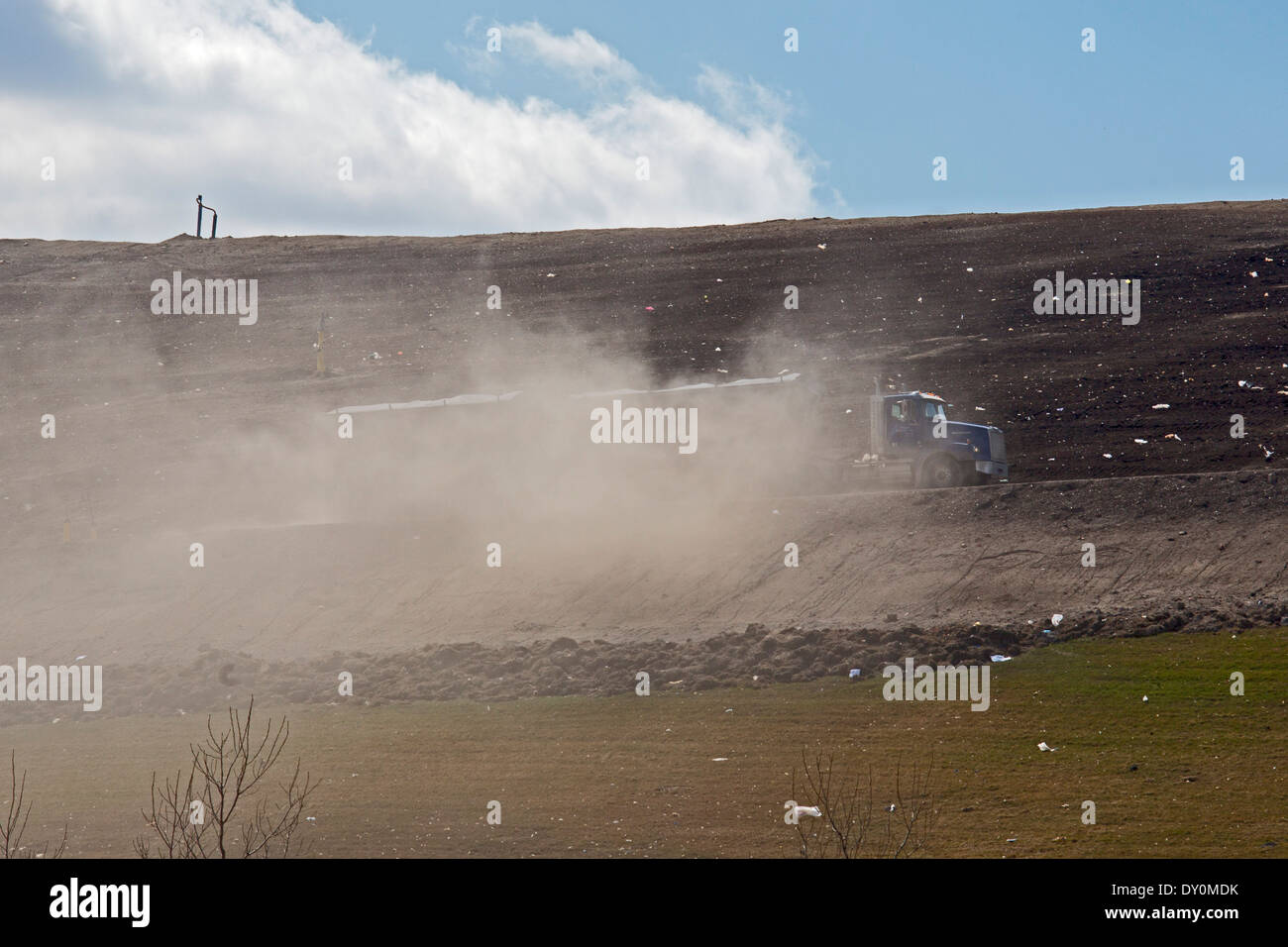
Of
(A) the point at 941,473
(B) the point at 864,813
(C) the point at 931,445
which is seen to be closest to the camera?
(B) the point at 864,813

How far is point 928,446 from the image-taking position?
29375 mm

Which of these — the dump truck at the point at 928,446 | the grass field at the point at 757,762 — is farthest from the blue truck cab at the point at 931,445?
the grass field at the point at 757,762

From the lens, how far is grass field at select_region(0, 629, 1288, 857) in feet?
43.6

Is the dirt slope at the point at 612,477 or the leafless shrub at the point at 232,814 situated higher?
the dirt slope at the point at 612,477

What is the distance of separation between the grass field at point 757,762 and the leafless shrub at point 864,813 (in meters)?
0.20

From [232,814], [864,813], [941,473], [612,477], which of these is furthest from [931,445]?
[232,814]

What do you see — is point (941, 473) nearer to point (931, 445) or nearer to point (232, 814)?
point (931, 445)

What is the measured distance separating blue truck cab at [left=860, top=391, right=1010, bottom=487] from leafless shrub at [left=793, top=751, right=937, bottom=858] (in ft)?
47.0

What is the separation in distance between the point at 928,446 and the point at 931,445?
71 mm

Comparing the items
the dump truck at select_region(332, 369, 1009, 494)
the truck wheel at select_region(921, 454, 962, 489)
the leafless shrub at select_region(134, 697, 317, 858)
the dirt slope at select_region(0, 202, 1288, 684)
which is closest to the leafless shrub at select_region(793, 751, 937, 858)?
the leafless shrub at select_region(134, 697, 317, 858)

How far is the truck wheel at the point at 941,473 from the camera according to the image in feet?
95.0

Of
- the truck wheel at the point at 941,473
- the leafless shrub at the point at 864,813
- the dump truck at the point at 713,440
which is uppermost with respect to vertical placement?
the dump truck at the point at 713,440

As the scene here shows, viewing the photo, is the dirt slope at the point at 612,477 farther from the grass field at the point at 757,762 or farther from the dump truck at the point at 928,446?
the grass field at the point at 757,762
